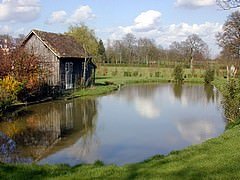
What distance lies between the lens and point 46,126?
55.0ft

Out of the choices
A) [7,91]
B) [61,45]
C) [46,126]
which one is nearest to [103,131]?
[46,126]

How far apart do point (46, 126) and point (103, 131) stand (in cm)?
292

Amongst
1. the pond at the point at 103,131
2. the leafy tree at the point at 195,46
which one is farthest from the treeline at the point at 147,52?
the pond at the point at 103,131

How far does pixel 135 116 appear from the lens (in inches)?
808

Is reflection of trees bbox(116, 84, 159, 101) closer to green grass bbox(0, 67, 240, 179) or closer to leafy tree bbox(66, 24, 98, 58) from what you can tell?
leafy tree bbox(66, 24, 98, 58)

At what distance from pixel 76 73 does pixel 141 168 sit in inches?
1014

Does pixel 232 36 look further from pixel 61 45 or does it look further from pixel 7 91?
pixel 7 91

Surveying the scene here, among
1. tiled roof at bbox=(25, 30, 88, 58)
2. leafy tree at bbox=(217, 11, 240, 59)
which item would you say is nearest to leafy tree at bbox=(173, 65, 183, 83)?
leafy tree at bbox=(217, 11, 240, 59)

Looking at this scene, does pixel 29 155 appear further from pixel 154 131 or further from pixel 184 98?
pixel 184 98

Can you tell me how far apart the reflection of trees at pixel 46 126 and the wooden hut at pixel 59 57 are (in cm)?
600

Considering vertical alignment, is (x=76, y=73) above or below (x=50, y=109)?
above

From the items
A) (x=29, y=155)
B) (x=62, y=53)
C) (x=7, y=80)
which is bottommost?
(x=29, y=155)

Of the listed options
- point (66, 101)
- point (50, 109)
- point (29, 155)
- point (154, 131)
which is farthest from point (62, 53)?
point (29, 155)

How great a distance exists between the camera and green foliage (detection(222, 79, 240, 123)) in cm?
1680
